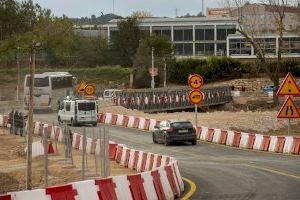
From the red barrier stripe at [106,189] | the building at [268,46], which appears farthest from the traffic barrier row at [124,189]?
the building at [268,46]

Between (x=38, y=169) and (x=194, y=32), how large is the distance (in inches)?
5101

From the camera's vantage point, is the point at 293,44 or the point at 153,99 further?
the point at 293,44

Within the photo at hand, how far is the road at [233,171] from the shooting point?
809 inches

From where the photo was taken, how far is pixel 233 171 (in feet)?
89.4

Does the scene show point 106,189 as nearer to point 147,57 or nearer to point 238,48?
point 147,57

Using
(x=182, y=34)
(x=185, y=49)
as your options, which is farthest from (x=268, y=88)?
(x=185, y=49)

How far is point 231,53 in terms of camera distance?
139 m

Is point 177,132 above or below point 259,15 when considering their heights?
below

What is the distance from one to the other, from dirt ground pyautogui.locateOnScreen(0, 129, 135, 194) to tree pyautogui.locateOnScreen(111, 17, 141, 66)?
8579 centimetres

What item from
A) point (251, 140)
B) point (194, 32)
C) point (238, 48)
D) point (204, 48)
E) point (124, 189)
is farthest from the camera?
point (204, 48)

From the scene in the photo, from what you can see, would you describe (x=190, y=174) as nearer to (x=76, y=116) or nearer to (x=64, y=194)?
(x=64, y=194)

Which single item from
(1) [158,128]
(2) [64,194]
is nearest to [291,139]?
(1) [158,128]

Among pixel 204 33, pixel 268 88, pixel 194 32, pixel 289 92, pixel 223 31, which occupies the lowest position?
pixel 268 88

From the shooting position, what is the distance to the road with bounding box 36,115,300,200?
20.5 metres
